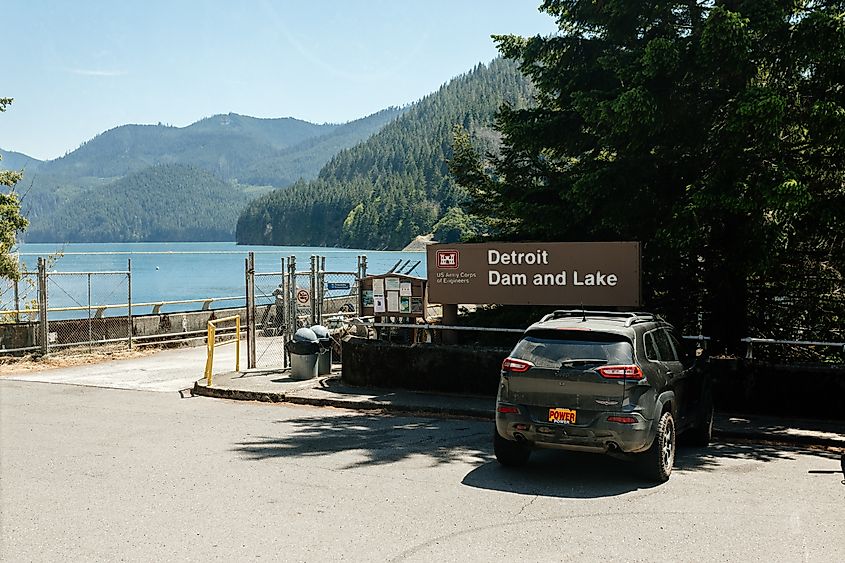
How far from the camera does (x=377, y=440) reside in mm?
11281

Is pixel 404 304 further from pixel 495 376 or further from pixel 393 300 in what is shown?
pixel 495 376

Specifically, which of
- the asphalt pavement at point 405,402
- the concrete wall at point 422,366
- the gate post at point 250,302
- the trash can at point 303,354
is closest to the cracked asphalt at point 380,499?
the asphalt pavement at point 405,402

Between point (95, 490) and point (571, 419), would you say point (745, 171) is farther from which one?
point (95, 490)

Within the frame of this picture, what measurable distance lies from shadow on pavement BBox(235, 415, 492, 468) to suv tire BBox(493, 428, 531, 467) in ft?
2.43

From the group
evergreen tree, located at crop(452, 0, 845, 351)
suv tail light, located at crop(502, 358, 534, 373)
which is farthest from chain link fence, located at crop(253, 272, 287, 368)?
suv tail light, located at crop(502, 358, 534, 373)

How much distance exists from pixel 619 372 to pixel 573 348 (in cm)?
55

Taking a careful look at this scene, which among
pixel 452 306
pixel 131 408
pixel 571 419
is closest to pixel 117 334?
pixel 131 408

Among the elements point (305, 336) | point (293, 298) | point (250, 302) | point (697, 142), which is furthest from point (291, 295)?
point (697, 142)

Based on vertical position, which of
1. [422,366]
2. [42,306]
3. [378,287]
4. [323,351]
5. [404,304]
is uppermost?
[378,287]

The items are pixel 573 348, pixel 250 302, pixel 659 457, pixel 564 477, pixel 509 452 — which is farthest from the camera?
pixel 250 302

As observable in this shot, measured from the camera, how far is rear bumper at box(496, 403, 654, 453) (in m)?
8.43

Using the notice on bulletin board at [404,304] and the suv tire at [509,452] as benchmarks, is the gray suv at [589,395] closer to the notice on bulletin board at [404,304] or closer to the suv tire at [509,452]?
the suv tire at [509,452]

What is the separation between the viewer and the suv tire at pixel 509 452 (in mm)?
9180

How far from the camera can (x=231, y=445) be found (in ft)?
35.5
